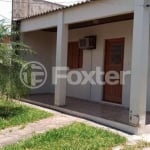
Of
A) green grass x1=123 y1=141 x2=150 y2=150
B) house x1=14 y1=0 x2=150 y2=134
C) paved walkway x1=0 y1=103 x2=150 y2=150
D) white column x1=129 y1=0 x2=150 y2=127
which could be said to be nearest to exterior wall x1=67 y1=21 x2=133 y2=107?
house x1=14 y1=0 x2=150 y2=134

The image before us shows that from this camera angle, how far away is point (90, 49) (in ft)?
46.0

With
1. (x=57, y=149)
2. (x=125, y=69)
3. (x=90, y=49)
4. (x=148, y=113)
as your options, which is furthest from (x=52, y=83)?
(x=57, y=149)

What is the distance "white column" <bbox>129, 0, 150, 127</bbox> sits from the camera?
8430 millimetres

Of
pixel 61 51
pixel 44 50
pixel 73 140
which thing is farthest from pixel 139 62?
pixel 44 50

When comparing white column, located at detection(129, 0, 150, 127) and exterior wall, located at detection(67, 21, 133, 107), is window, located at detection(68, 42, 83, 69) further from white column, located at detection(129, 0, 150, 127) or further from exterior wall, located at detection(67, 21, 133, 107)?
white column, located at detection(129, 0, 150, 127)

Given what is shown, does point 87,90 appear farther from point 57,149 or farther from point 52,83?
point 57,149

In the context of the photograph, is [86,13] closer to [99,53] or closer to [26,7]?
[99,53]

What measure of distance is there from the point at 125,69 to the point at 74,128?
13.9ft

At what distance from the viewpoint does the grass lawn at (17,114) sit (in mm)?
9891

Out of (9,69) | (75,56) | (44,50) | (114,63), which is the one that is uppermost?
(44,50)

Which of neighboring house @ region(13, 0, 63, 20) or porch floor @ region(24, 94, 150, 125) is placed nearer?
porch floor @ region(24, 94, 150, 125)

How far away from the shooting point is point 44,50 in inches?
647

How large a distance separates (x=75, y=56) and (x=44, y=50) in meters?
1.85

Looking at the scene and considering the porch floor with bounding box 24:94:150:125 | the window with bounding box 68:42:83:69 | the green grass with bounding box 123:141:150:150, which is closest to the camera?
the green grass with bounding box 123:141:150:150
